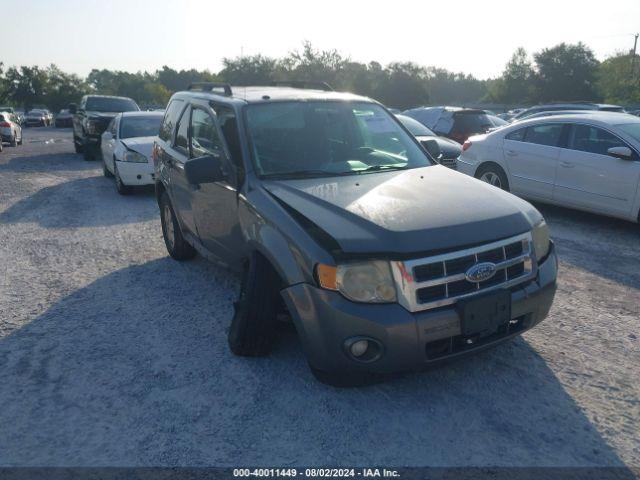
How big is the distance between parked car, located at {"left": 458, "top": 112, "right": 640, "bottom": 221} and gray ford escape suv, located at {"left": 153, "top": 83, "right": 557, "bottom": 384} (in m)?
3.69

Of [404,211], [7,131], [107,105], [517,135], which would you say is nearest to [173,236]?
[404,211]

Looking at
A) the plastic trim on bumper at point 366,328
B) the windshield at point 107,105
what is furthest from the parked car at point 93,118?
the plastic trim on bumper at point 366,328

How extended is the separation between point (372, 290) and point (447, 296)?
426 mm

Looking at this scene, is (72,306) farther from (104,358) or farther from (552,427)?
(552,427)

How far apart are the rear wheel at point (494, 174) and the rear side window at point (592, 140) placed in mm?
1222

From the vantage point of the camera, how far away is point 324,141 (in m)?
4.54

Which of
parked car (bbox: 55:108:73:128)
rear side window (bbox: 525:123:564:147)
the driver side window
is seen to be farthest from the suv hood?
parked car (bbox: 55:108:73:128)

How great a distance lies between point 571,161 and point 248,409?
6.24 m

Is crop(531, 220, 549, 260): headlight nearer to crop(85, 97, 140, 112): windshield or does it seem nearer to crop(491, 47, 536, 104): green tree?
crop(85, 97, 140, 112): windshield

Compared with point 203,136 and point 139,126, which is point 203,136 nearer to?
point 203,136

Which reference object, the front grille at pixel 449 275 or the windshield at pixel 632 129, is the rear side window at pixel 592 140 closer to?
the windshield at pixel 632 129

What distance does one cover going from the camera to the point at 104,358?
4.08 metres

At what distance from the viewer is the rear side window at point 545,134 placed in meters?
8.17

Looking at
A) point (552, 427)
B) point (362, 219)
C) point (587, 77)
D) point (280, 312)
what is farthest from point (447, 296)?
point (587, 77)
